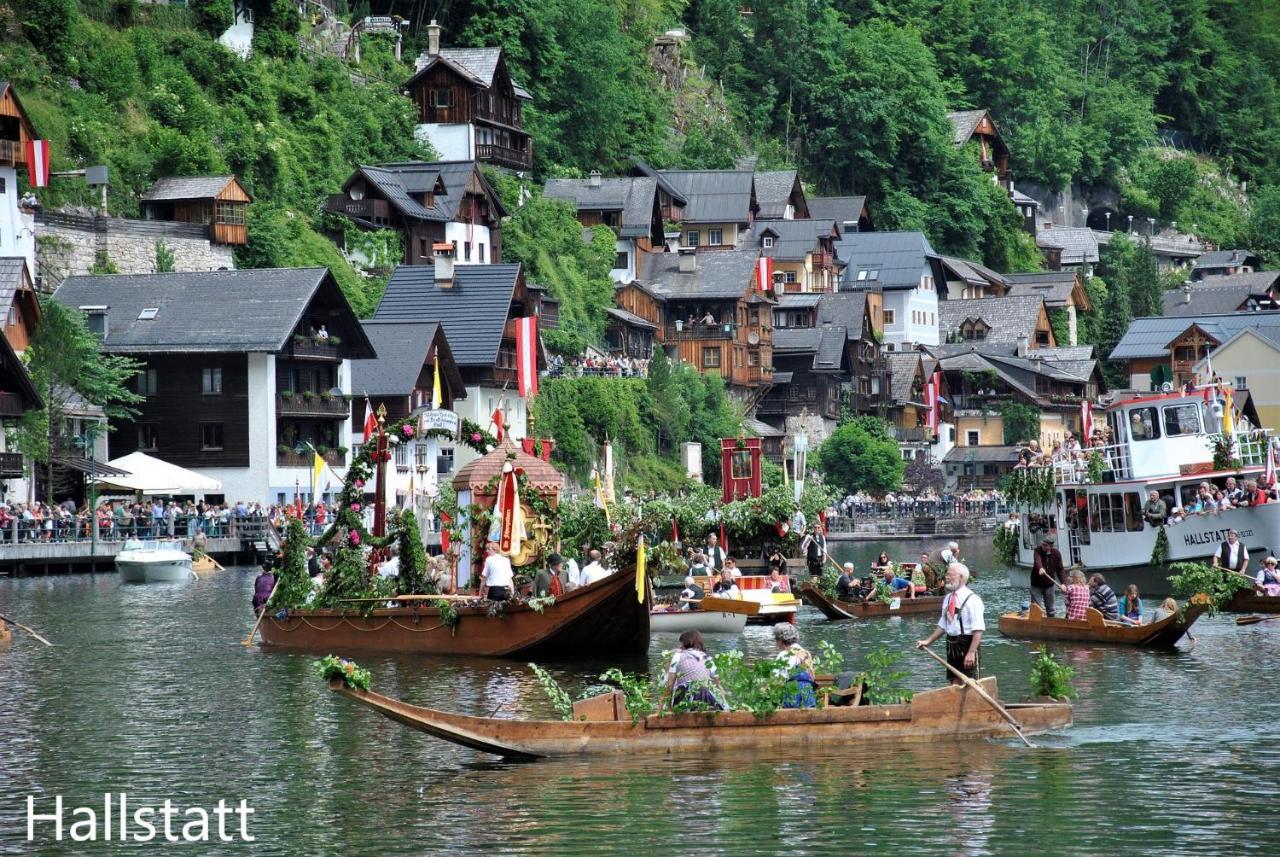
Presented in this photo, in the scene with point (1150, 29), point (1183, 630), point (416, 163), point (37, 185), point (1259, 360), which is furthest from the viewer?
point (1150, 29)

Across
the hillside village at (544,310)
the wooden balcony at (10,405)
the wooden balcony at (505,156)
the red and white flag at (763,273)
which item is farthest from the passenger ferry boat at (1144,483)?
the red and white flag at (763,273)

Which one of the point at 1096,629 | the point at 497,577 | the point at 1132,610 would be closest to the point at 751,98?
the point at 1132,610

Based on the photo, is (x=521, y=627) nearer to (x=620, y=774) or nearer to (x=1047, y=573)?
(x=1047, y=573)

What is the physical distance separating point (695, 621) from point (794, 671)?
63.5 ft

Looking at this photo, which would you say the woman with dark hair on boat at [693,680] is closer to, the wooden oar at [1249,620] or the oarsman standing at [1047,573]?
the oarsman standing at [1047,573]

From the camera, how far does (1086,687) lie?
32.3 m

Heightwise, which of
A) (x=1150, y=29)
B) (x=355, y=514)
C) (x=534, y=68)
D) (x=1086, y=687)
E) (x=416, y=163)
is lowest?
(x=1086, y=687)

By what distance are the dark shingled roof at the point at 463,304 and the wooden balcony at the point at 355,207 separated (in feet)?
15.5

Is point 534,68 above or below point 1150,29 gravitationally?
below

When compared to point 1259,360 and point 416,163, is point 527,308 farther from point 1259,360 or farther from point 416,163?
point 1259,360

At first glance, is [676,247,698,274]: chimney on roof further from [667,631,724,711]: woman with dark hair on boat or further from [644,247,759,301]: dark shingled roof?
[667,631,724,711]: woman with dark hair on boat

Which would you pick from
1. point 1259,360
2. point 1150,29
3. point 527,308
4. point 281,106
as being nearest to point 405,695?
point 527,308

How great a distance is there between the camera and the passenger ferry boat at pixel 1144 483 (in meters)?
51.8

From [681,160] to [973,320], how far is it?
24.0m
